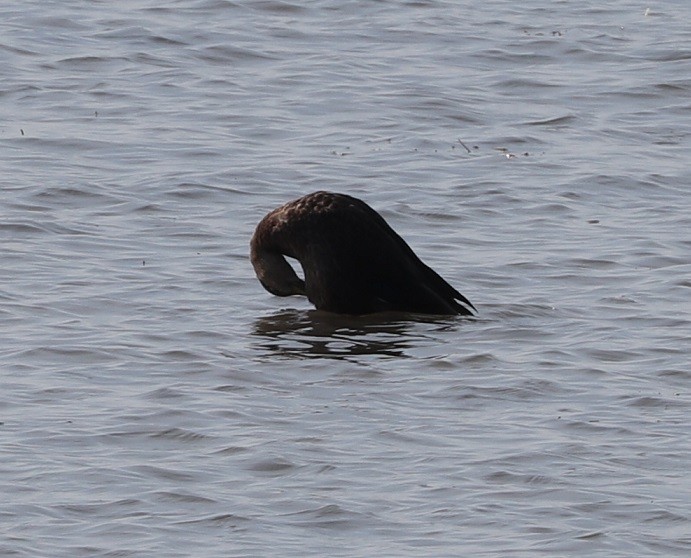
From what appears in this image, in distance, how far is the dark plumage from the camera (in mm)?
10117

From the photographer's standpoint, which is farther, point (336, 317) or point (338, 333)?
point (336, 317)

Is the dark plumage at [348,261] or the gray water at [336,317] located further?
the dark plumage at [348,261]

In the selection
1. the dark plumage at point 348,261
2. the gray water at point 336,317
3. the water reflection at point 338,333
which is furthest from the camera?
the dark plumage at point 348,261

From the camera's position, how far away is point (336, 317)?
10.3 metres

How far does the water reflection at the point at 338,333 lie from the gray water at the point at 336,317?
28 mm

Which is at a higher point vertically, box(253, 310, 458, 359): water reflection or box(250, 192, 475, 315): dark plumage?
box(250, 192, 475, 315): dark plumage

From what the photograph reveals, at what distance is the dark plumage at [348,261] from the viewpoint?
1012 cm

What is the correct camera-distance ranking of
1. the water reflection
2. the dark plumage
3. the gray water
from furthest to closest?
the dark plumage, the water reflection, the gray water

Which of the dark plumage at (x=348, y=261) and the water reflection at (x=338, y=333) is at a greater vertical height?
the dark plumage at (x=348, y=261)

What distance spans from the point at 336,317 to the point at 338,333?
31cm

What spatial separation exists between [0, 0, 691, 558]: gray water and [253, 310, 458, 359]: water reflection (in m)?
0.03

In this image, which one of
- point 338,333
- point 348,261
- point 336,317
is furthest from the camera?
point 336,317

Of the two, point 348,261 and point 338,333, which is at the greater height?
point 348,261

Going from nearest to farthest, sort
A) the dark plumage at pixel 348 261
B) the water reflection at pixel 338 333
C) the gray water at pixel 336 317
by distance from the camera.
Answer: the gray water at pixel 336 317
the water reflection at pixel 338 333
the dark plumage at pixel 348 261
